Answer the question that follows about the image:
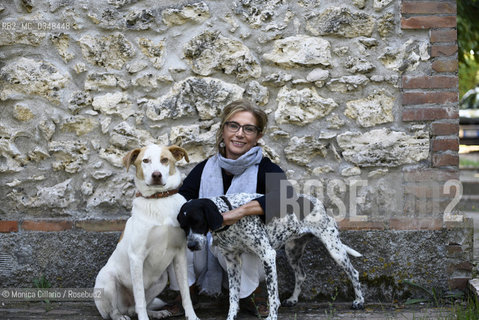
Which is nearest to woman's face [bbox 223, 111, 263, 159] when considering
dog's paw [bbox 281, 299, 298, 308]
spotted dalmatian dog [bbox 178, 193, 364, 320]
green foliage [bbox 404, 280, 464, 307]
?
spotted dalmatian dog [bbox 178, 193, 364, 320]

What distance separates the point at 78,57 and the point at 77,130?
0.57m

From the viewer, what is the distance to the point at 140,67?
157 inches

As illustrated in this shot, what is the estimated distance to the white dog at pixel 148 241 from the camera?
3145mm

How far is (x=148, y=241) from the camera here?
3162 mm

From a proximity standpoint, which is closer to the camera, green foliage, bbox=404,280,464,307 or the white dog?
the white dog

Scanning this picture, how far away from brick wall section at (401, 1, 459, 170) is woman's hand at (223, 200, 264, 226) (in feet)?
4.89

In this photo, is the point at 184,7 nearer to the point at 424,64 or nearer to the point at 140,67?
the point at 140,67

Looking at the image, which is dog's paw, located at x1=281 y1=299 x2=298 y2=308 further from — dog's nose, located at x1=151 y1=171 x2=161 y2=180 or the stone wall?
dog's nose, located at x1=151 y1=171 x2=161 y2=180

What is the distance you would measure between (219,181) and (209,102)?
0.72m

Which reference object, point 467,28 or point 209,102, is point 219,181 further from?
point 467,28

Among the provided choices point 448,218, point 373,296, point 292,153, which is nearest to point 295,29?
point 292,153

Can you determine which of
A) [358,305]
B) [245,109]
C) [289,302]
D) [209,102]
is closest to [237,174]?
[245,109]

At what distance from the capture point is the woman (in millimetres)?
3484

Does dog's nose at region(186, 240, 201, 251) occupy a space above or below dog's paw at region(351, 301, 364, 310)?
above
